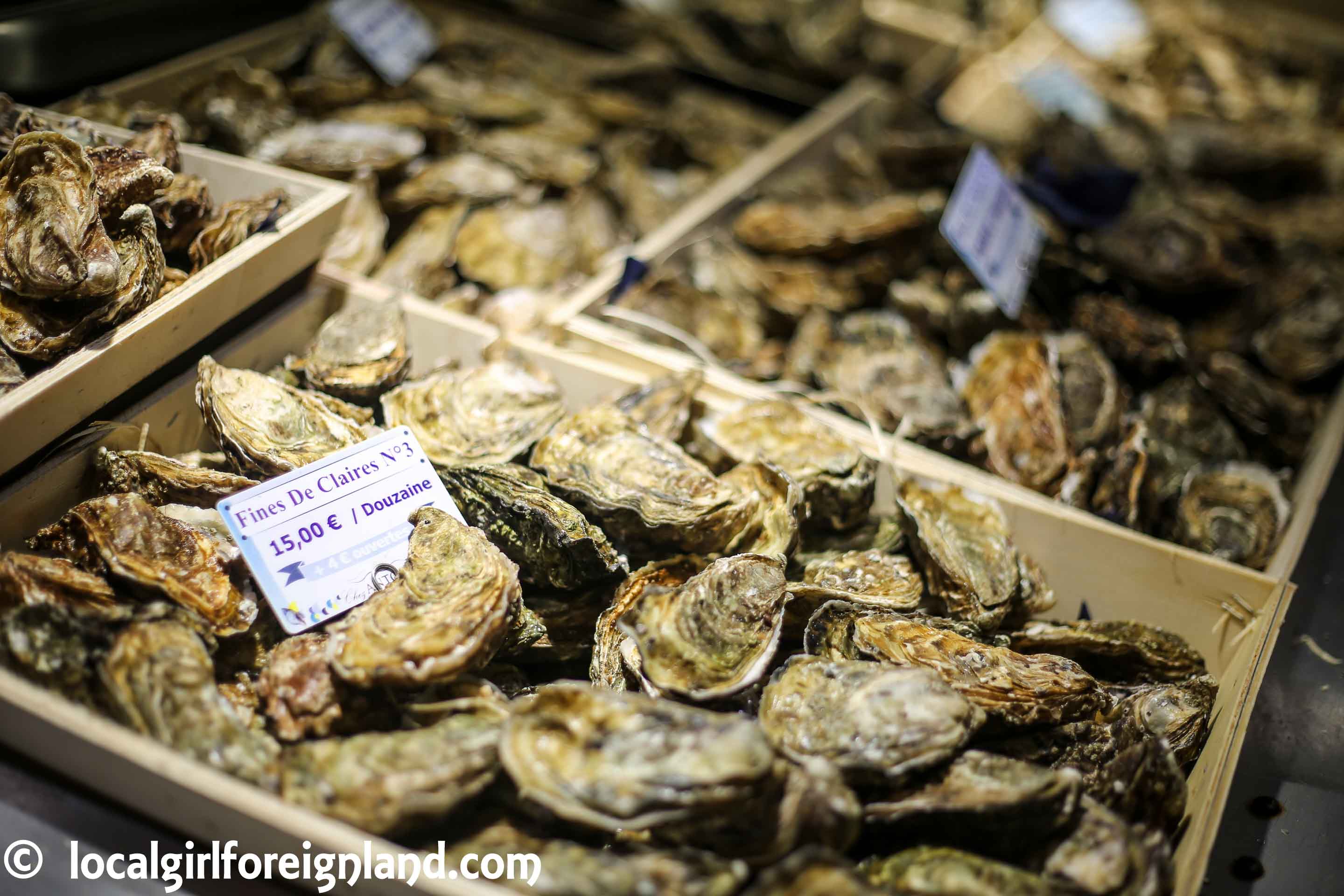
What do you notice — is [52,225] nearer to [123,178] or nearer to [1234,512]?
[123,178]

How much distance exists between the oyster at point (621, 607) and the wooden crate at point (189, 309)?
109 centimetres

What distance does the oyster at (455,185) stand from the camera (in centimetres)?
303

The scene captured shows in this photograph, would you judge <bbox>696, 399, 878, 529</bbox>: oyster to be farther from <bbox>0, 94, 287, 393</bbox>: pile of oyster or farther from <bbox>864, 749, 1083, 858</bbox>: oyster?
<bbox>0, 94, 287, 393</bbox>: pile of oyster

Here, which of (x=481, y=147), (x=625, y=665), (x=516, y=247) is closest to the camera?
(x=625, y=665)

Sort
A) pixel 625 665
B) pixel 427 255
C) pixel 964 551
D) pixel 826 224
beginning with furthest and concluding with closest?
pixel 826 224 < pixel 427 255 < pixel 964 551 < pixel 625 665

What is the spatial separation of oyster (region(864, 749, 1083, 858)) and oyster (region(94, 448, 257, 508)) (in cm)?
134

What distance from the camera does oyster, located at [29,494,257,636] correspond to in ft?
4.73

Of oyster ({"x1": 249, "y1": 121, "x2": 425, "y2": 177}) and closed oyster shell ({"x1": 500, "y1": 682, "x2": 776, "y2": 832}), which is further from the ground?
oyster ({"x1": 249, "y1": 121, "x2": 425, "y2": 177})

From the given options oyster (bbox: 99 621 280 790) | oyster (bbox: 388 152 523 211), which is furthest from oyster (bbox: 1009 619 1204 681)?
oyster (bbox: 388 152 523 211)

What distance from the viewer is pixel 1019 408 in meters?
2.47

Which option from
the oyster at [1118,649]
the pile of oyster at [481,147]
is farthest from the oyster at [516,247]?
the oyster at [1118,649]

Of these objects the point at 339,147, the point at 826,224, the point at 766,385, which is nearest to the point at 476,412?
the point at 766,385

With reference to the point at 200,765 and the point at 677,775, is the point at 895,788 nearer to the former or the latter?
the point at 677,775

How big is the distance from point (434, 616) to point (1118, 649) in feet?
4.76
